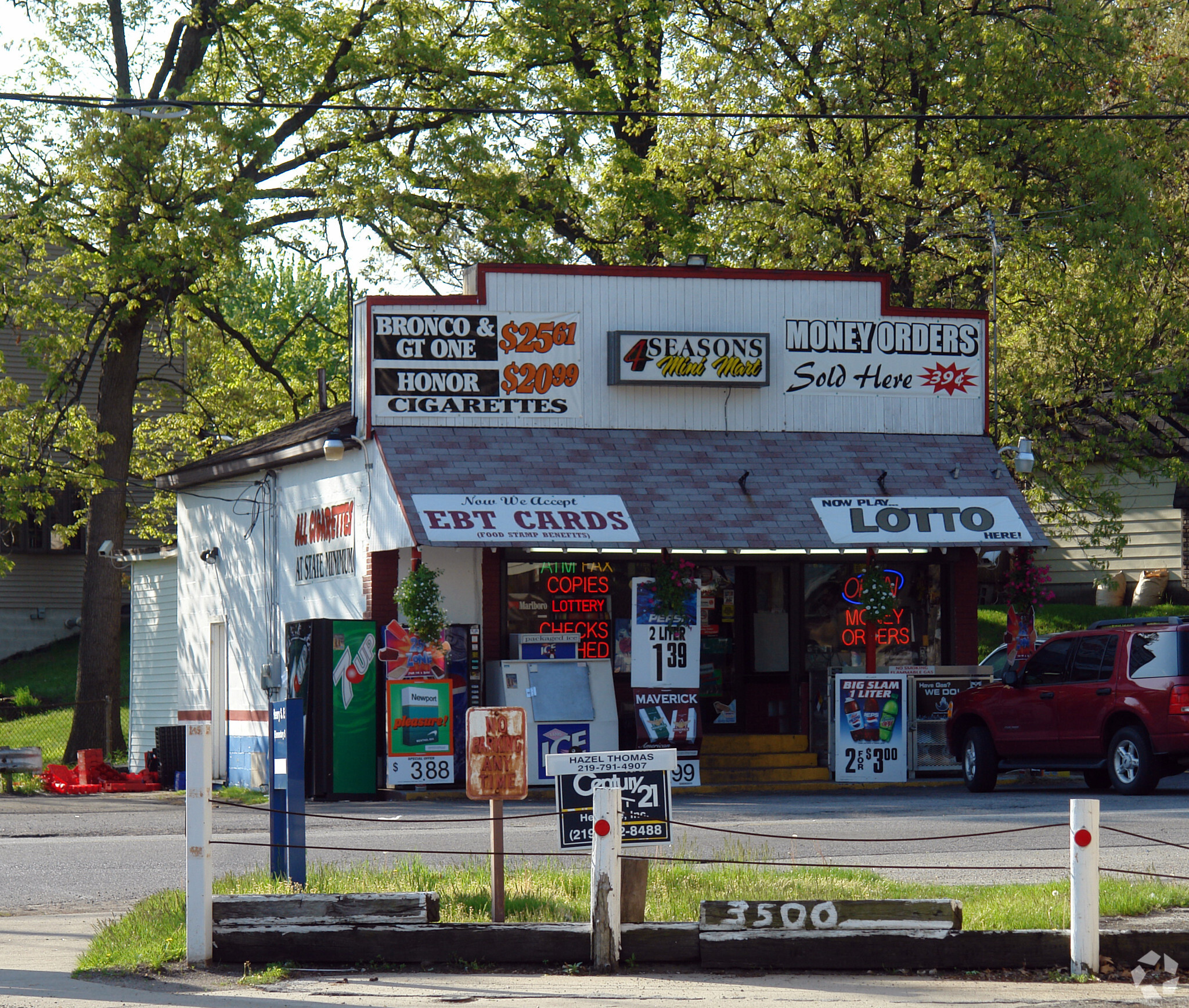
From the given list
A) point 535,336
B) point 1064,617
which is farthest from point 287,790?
point 1064,617

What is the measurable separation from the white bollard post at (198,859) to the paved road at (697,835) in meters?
1.80

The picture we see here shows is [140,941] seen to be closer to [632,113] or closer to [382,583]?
[382,583]

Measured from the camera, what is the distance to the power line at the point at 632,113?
25219mm

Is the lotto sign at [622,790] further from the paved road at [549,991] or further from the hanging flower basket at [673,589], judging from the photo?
the hanging flower basket at [673,589]

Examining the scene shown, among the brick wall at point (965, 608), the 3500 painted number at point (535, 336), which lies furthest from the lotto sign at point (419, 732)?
the brick wall at point (965, 608)

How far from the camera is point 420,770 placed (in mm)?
20797

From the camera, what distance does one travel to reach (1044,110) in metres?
30.8

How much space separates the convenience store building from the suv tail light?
175 inches

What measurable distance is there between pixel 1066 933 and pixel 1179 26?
33.4m

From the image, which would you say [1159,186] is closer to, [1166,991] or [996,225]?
[996,225]

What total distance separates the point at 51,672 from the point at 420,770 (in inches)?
851

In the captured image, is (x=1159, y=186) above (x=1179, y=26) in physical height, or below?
below

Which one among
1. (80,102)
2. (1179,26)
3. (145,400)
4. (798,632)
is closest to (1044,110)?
(1179,26)

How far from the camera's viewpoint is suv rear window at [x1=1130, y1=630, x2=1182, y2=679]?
1850 centimetres
